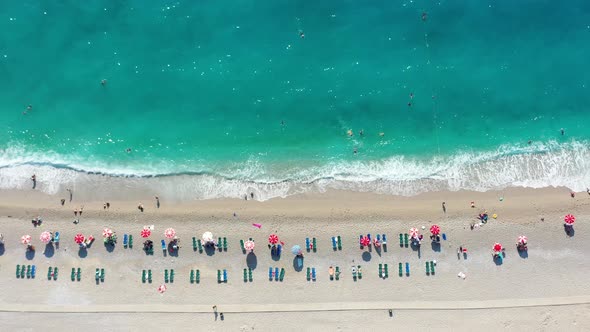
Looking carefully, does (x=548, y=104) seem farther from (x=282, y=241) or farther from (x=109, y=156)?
(x=109, y=156)

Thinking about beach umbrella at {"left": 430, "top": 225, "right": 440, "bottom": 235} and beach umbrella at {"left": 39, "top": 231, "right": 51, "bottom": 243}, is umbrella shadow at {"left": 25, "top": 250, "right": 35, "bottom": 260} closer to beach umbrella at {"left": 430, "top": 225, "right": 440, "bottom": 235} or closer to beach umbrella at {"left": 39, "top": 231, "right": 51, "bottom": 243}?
beach umbrella at {"left": 39, "top": 231, "right": 51, "bottom": 243}

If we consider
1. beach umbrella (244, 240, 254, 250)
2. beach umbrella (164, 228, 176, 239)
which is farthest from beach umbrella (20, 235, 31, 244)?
beach umbrella (244, 240, 254, 250)

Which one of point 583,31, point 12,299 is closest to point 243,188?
point 12,299

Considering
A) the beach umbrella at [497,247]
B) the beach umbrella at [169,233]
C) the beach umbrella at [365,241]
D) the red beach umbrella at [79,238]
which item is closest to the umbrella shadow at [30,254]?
the red beach umbrella at [79,238]

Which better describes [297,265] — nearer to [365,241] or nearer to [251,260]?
[251,260]

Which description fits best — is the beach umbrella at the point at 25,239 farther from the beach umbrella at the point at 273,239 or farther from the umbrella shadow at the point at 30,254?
the beach umbrella at the point at 273,239

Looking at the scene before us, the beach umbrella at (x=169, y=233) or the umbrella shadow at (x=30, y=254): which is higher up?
the beach umbrella at (x=169, y=233)

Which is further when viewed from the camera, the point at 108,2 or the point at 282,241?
the point at 108,2
